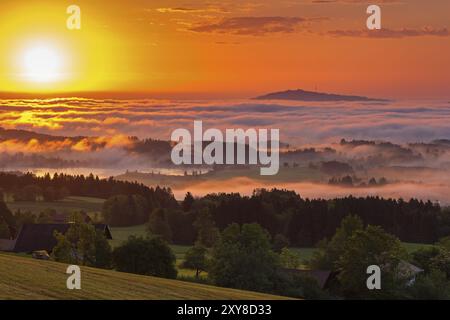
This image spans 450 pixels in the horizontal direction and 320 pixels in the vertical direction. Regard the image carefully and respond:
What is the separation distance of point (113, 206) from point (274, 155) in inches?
1113

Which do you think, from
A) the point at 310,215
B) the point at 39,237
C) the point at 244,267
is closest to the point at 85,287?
the point at 244,267

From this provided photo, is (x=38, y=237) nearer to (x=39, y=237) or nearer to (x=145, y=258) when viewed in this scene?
(x=39, y=237)

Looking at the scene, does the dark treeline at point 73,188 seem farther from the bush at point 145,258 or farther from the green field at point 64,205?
the bush at point 145,258

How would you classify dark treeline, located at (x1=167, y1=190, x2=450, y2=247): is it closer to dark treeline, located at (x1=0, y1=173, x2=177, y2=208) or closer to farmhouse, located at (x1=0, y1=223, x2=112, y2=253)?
dark treeline, located at (x1=0, y1=173, x2=177, y2=208)

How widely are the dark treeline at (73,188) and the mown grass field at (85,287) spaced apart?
3046 inches

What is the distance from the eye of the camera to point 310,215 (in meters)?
108

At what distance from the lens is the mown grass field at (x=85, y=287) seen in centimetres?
3027

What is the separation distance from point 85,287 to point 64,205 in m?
91.7

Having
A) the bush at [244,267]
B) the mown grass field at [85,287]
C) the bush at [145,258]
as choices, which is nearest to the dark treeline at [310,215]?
the bush at [244,267]

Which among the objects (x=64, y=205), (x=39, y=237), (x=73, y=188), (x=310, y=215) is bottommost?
(x=39, y=237)

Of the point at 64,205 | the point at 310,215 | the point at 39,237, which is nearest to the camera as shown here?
the point at 39,237

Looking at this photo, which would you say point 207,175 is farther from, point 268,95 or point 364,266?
point 364,266
